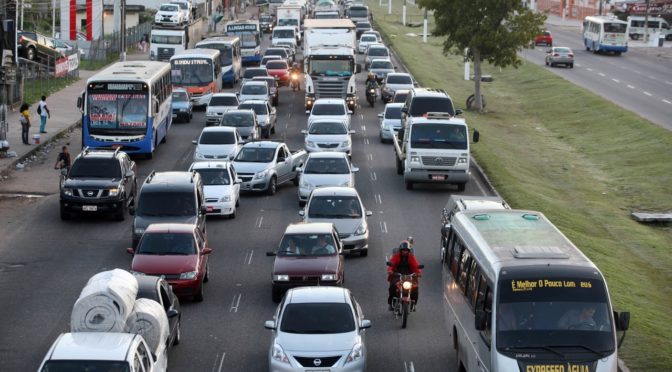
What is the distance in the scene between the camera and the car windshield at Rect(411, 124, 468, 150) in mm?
40938

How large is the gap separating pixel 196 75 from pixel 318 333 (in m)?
43.8

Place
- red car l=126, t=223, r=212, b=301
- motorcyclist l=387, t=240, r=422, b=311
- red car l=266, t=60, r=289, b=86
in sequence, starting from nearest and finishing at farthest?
motorcyclist l=387, t=240, r=422, b=311
red car l=126, t=223, r=212, b=301
red car l=266, t=60, r=289, b=86

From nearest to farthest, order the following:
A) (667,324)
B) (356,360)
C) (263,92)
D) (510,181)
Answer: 1. (356,360)
2. (667,324)
3. (510,181)
4. (263,92)

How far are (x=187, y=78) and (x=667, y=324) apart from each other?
39760 millimetres

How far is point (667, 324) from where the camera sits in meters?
27.4

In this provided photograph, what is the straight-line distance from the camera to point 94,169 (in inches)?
1421

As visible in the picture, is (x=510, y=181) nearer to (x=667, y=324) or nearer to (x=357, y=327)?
(x=667, y=324)

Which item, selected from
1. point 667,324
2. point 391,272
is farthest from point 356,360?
point 667,324

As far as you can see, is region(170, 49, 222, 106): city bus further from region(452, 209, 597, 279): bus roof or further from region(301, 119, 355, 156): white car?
region(452, 209, 597, 279): bus roof

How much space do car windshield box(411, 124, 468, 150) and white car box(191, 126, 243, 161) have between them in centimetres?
659

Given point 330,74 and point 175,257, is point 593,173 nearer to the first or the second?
point 330,74

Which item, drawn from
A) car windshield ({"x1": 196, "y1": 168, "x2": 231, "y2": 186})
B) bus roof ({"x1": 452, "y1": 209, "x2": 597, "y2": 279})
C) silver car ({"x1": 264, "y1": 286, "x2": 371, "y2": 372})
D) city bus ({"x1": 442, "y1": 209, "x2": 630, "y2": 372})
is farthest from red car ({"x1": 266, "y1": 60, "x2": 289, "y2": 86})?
city bus ({"x1": 442, "y1": 209, "x2": 630, "y2": 372})

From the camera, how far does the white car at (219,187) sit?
36.4m

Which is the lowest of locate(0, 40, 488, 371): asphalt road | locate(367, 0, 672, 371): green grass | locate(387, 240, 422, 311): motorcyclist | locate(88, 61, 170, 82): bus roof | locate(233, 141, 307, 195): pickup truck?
locate(367, 0, 672, 371): green grass
